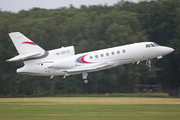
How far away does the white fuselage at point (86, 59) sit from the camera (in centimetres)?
3509

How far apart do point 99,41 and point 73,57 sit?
17298 millimetres

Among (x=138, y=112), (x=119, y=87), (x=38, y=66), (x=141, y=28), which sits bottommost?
(x=119, y=87)

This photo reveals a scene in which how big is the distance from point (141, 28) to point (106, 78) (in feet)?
45.2

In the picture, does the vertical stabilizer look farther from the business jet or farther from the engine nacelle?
the engine nacelle

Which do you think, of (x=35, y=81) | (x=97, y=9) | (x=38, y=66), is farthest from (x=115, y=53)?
(x=97, y=9)

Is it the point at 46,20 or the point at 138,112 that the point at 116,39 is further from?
the point at 138,112

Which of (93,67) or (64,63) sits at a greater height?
(64,63)

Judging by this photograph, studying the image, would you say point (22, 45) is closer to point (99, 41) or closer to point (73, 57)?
point (73, 57)

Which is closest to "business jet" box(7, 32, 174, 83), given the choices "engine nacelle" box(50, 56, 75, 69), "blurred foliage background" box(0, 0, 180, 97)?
"engine nacelle" box(50, 56, 75, 69)

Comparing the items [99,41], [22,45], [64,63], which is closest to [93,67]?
[64,63]

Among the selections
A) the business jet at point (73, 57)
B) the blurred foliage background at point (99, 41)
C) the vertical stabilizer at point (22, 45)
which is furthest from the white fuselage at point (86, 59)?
the blurred foliage background at point (99, 41)

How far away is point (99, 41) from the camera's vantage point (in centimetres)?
5244

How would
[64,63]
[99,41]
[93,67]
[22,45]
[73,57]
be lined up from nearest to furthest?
[93,67] → [64,63] → [22,45] → [73,57] → [99,41]

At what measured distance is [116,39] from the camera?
50250 mm
